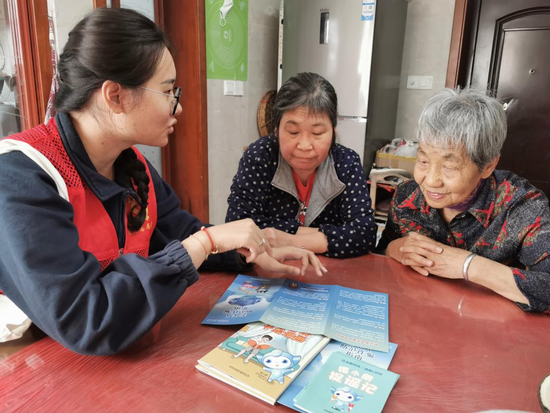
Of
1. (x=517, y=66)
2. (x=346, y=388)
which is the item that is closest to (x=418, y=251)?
(x=346, y=388)

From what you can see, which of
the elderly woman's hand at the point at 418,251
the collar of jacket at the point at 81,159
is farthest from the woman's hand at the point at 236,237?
the elderly woman's hand at the point at 418,251

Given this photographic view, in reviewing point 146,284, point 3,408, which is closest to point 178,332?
point 146,284

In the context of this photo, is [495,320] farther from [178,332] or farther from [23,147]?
[23,147]

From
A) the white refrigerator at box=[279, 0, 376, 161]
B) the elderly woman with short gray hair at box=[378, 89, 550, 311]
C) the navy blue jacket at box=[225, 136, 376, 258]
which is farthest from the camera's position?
the white refrigerator at box=[279, 0, 376, 161]

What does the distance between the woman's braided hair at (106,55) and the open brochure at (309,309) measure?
21.4 inches

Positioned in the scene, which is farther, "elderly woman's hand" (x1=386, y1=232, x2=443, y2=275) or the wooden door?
the wooden door

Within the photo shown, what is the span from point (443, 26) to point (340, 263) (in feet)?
9.37

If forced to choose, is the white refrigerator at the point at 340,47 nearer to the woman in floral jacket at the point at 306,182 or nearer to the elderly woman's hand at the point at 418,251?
the woman in floral jacket at the point at 306,182

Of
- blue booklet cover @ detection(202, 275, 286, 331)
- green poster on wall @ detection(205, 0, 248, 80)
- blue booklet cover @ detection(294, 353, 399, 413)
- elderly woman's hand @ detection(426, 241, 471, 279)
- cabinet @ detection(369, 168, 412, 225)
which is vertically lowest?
cabinet @ detection(369, 168, 412, 225)

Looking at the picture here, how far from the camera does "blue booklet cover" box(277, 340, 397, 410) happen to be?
657 millimetres

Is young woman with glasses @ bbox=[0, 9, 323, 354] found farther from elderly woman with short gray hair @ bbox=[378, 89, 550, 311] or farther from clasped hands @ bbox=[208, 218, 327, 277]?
elderly woman with short gray hair @ bbox=[378, 89, 550, 311]

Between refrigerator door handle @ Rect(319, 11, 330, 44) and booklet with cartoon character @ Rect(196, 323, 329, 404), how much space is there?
2.68 m

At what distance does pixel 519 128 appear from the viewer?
128 inches

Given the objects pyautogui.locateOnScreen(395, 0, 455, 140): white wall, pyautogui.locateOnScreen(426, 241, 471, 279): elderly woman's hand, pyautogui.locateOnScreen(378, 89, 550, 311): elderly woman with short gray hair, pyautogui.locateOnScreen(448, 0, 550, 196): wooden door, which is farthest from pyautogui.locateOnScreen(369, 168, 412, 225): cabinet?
pyautogui.locateOnScreen(426, 241, 471, 279): elderly woman's hand
